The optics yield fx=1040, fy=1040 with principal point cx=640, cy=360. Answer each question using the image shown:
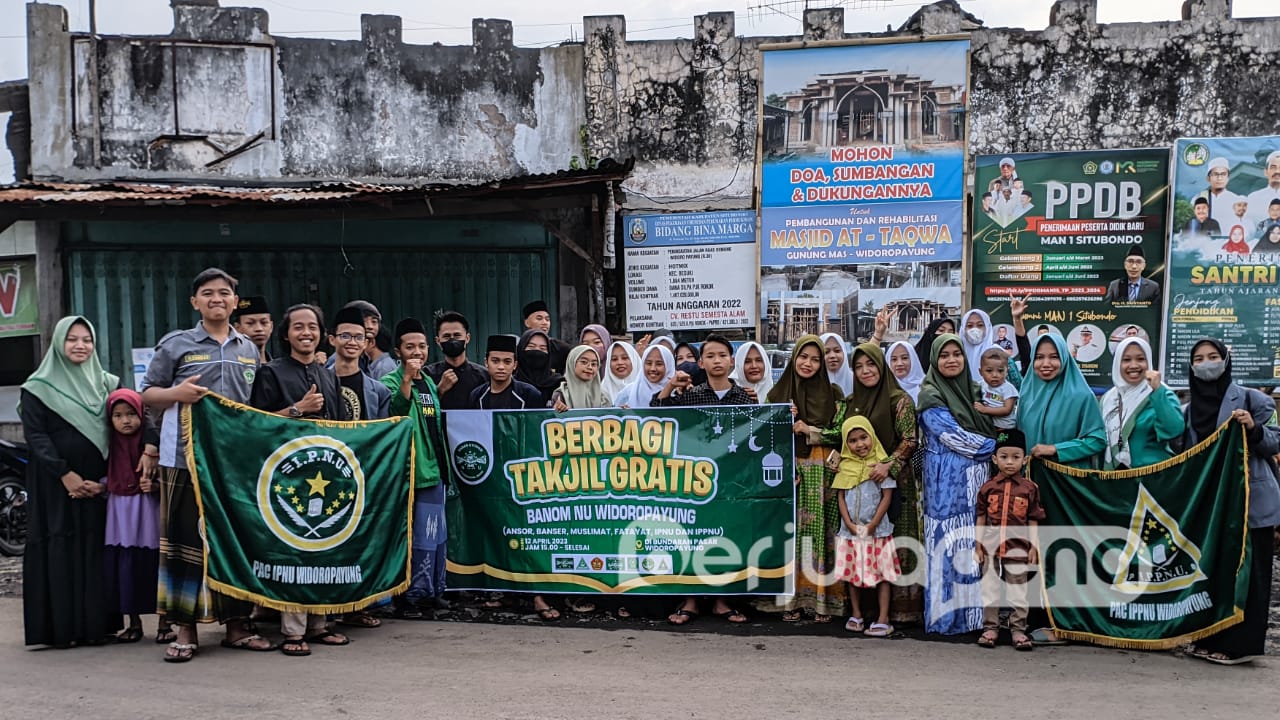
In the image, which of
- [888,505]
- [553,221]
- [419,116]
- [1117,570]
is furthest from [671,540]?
[419,116]

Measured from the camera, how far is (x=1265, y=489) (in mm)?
5000

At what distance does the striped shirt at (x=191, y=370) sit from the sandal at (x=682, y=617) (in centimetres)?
254

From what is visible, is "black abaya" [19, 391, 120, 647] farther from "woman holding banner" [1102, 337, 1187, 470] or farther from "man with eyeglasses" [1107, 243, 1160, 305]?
"man with eyeglasses" [1107, 243, 1160, 305]

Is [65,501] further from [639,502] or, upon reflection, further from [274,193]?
[274,193]

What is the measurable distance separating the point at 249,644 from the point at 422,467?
1.27m

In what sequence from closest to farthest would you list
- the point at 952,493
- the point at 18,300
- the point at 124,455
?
the point at 124,455, the point at 952,493, the point at 18,300

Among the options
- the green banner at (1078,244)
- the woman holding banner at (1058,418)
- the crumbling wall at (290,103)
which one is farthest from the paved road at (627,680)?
the crumbling wall at (290,103)

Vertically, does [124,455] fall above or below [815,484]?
above

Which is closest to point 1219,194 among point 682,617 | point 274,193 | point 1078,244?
point 1078,244

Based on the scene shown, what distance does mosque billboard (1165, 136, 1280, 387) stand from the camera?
32.5 ft

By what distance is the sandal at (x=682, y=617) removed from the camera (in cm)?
572

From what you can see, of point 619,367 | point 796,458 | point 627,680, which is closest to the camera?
point 627,680

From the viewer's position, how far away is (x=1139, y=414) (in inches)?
210

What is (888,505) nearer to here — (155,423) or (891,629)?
(891,629)
